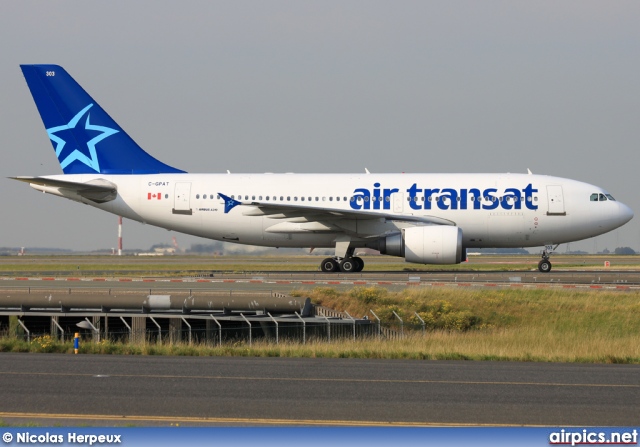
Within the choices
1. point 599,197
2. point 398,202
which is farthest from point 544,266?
point 398,202

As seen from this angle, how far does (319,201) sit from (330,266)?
2861 millimetres

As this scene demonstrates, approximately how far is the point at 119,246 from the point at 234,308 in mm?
59450

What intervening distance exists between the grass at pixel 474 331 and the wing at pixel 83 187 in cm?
1574

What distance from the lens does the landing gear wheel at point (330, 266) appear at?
128ft

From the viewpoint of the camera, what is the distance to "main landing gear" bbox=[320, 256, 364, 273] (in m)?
38.8

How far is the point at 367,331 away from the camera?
74.8ft

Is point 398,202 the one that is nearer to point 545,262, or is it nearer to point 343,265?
point 343,265

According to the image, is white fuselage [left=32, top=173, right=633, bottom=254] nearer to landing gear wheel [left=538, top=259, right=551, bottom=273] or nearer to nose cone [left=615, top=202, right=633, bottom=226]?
nose cone [left=615, top=202, right=633, bottom=226]

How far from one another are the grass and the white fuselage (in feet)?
33.0

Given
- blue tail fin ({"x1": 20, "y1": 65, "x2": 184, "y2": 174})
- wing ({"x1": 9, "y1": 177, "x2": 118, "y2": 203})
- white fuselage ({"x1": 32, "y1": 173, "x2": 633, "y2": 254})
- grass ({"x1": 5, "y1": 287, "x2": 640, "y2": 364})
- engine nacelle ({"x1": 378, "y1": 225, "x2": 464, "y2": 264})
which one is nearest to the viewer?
grass ({"x1": 5, "y1": 287, "x2": 640, "y2": 364})

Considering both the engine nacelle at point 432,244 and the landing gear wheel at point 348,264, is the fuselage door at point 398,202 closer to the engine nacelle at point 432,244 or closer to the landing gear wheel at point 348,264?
the engine nacelle at point 432,244

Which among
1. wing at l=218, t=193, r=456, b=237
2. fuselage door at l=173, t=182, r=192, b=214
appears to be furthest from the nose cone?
fuselage door at l=173, t=182, r=192, b=214

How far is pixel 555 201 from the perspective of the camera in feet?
125

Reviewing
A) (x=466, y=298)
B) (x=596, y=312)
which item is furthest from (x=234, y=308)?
(x=596, y=312)
